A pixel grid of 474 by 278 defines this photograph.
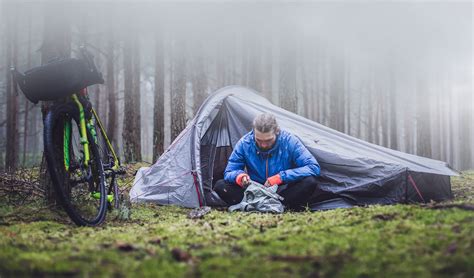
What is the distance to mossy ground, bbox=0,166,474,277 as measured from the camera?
1721 mm

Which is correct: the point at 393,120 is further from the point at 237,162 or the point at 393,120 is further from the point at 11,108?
the point at 11,108

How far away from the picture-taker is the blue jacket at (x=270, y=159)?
14.4ft

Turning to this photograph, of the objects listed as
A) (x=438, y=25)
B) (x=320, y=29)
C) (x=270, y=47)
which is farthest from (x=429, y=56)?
(x=270, y=47)

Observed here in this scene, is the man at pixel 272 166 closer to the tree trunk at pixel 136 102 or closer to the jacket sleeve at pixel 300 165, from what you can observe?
the jacket sleeve at pixel 300 165

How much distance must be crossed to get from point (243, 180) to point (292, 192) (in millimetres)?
589

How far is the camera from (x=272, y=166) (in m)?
4.45

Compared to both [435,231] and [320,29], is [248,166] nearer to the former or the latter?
[435,231]

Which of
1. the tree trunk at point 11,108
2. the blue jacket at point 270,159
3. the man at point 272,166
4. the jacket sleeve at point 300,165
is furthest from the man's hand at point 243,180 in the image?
the tree trunk at point 11,108

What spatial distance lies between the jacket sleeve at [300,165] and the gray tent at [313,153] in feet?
1.09

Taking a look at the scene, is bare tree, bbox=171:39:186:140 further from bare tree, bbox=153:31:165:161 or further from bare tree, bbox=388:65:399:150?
bare tree, bbox=388:65:399:150

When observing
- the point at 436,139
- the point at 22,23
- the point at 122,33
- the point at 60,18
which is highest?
the point at 22,23

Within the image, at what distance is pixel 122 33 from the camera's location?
12734 mm

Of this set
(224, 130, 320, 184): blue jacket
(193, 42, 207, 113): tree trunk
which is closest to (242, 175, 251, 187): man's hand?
(224, 130, 320, 184): blue jacket

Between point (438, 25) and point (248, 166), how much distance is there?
49.4 ft
